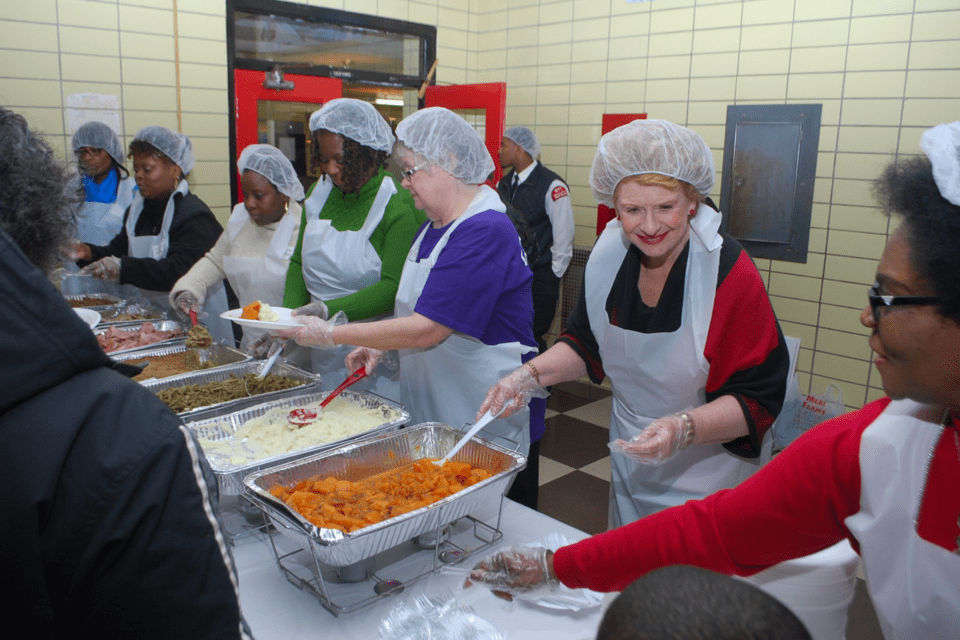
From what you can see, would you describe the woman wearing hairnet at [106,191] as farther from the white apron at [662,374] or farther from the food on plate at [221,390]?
the white apron at [662,374]

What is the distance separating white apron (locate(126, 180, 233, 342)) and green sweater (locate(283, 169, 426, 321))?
36.7 inches

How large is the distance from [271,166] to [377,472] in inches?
76.6

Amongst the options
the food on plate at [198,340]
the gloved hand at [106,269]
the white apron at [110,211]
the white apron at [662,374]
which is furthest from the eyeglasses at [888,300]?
the white apron at [110,211]

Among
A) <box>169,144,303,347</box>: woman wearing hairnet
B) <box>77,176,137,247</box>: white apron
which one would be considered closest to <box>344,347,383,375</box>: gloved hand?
<box>169,144,303,347</box>: woman wearing hairnet

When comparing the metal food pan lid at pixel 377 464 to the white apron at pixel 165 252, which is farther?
the white apron at pixel 165 252

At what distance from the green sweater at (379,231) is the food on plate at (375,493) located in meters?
1.01

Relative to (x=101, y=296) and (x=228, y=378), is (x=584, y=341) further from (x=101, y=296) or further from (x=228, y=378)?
(x=101, y=296)

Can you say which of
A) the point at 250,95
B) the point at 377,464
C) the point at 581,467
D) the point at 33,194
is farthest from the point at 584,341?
the point at 250,95

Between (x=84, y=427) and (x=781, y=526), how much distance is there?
1054 mm

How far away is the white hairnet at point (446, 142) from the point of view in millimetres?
2230

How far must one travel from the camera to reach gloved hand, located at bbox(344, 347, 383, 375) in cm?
236

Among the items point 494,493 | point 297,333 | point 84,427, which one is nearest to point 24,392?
point 84,427

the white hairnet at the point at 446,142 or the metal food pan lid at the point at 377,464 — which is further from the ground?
the white hairnet at the point at 446,142

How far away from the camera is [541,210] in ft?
16.4
